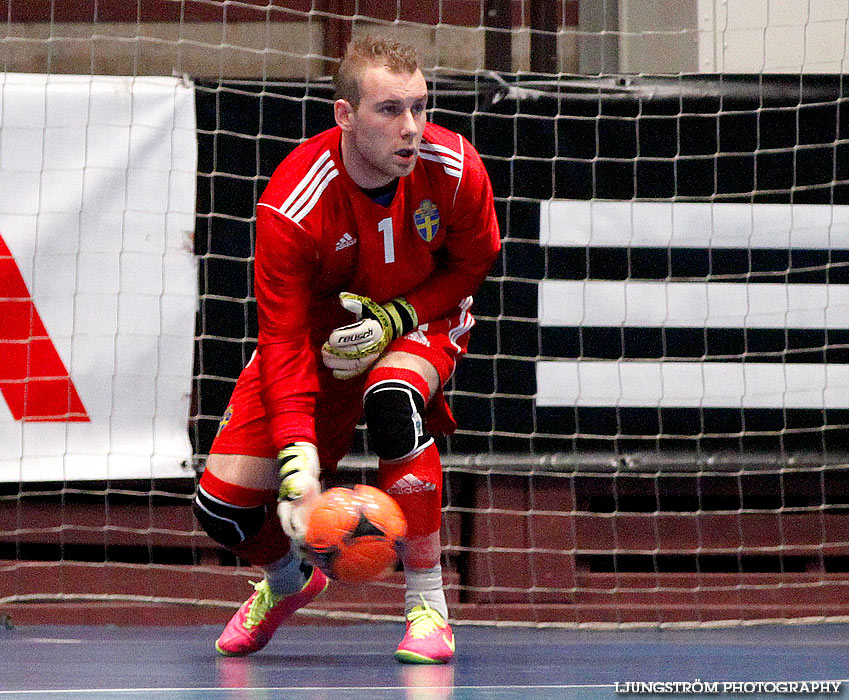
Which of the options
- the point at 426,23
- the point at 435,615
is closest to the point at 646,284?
the point at 426,23

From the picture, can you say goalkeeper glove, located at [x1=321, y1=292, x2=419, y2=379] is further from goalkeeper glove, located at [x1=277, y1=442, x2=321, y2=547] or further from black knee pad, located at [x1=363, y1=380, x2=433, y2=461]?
goalkeeper glove, located at [x1=277, y1=442, x2=321, y2=547]

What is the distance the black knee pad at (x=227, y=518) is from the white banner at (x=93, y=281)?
967mm

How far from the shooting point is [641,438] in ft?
13.5

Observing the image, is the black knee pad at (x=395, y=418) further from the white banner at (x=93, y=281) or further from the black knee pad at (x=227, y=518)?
the white banner at (x=93, y=281)

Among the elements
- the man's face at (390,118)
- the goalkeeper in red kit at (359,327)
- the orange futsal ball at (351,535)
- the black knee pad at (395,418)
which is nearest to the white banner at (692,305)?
the goalkeeper in red kit at (359,327)

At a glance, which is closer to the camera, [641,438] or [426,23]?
[641,438]

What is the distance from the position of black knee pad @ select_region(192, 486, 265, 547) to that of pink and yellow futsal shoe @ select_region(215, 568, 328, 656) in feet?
0.60

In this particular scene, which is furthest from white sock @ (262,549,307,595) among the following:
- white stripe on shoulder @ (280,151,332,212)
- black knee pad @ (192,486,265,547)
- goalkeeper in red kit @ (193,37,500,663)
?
white stripe on shoulder @ (280,151,332,212)

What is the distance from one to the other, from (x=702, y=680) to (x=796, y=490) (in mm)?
1882

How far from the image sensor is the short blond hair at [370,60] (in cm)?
275

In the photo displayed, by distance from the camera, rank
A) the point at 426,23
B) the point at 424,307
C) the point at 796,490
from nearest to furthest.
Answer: the point at 424,307 → the point at 796,490 → the point at 426,23

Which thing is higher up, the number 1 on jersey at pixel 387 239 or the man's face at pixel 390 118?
the man's face at pixel 390 118

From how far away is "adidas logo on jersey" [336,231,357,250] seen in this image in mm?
2883

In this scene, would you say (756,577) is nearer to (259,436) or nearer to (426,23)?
(259,436)
